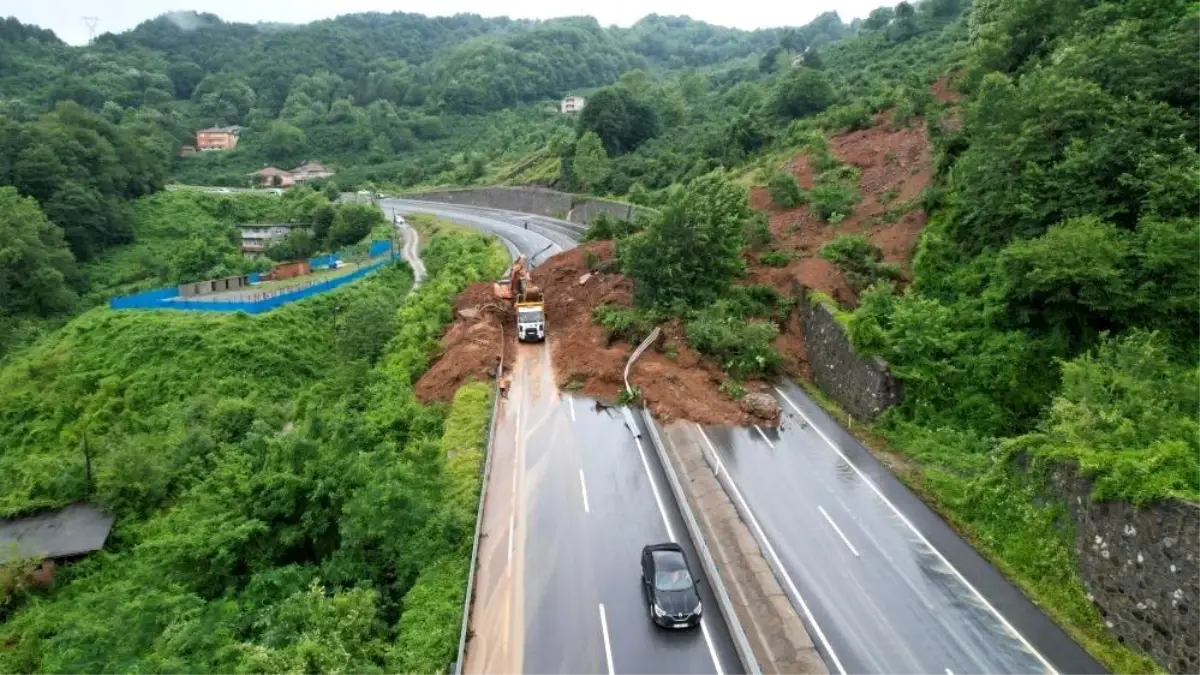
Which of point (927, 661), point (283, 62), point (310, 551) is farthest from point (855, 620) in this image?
point (283, 62)

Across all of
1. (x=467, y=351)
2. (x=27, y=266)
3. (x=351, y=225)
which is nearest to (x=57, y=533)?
(x=467, y=351)

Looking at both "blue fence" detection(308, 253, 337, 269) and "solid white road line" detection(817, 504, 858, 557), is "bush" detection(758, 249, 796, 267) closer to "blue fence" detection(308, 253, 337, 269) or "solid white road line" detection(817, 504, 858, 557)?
"solid white road line" detection(817, 504, 858, 557)

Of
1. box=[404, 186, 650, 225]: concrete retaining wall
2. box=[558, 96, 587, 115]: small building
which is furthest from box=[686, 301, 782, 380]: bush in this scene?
box=[558, 96, 587, 115]: small building

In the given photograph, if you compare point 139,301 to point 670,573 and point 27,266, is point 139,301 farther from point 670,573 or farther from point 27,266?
point 670,573

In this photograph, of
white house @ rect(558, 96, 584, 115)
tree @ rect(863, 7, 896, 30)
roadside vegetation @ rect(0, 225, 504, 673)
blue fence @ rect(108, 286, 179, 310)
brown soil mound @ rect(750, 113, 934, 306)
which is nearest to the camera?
roadside vegetation @ rect(0, 225, 504, 673)

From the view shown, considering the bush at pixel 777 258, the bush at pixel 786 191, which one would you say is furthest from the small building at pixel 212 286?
the bush at pixel 786 191
